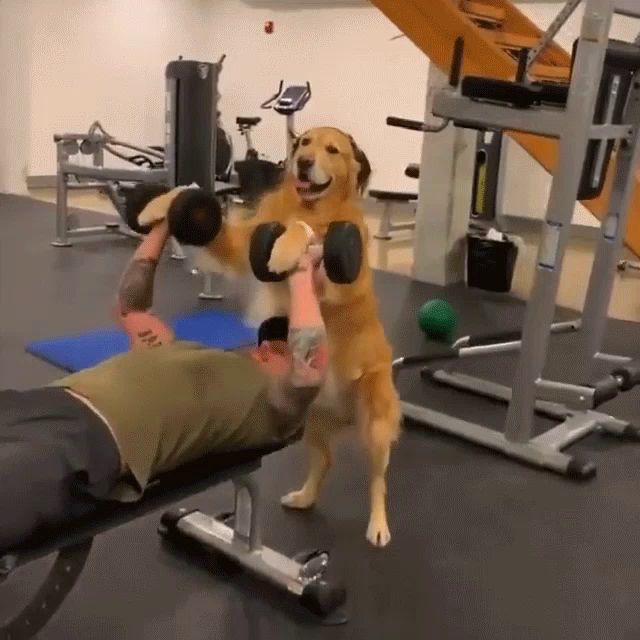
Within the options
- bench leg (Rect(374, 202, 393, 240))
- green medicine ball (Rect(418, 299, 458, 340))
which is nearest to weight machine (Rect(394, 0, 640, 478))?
green medicine ball (Rect(418, 299, 458, 340))

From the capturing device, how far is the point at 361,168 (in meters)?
2.10

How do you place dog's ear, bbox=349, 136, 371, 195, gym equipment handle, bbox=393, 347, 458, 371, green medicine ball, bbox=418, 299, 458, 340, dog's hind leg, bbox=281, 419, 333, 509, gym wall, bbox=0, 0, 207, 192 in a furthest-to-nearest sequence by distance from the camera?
1. gym wall, bbox=0, 0, 207, 192
2. green medicine ball, bbox=418, 299, 458, 340
3. gym equipment handle, bbox=393, 347, 458, 371
4. dog's hind leg, bbox=281, 419, 333, 509
5. dog's ear, bbox=349, 136, 371, 195

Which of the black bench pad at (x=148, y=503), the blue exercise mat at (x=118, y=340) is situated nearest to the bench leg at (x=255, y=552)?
the black bench pad at (x=148, y=503)

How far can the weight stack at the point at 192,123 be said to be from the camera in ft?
16.3

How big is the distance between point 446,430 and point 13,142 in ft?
20.8

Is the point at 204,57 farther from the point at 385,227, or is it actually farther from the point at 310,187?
the point at 310,187

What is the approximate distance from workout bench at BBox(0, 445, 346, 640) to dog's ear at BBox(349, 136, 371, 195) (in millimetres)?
692

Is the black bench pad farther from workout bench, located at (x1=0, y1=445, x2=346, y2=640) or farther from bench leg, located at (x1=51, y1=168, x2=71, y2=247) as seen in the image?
bench leg, located at (x1=51, y1=168, x2=71, y2=247)

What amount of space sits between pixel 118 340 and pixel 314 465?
153cm

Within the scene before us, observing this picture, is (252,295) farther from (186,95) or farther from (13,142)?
(13,142)

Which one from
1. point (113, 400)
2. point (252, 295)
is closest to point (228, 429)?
point (113, 400)

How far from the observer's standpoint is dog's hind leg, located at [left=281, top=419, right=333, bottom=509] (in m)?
2.27

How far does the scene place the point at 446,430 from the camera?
116 inches

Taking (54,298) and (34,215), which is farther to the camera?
(34,215)
